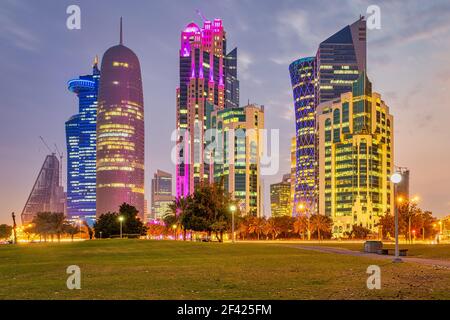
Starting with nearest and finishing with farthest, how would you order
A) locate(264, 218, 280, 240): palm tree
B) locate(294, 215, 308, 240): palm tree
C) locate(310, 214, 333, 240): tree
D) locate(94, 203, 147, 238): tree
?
locate(94, 203, 147, 238): tree
locate(294, 215, 308, 240): palm tree
locate(310, 214, 333, 240): tree
locate(264, 218, 280, 240): palm tree

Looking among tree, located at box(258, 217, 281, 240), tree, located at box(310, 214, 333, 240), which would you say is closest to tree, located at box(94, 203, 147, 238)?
tree, located at box(258, 217, 281, 240)

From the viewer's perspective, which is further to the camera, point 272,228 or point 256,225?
point 256,225

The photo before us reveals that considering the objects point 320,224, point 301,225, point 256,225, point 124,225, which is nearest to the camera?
point 124,225

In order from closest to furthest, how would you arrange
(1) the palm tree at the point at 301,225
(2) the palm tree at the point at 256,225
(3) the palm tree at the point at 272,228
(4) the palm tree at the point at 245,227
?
(4) the palm tree at the point at 245,227 < (1) the palm tree at the point at 301,225 < (3) the palm tree at the point at 272,228 < (2) the palm tree at the point at 256,225

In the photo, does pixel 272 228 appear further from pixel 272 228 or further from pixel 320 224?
pixel 320 224

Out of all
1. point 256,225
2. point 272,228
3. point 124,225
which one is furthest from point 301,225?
point 124,225

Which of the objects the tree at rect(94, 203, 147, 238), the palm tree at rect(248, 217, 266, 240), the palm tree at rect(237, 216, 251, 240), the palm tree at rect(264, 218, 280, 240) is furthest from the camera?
the palm tree at rect(248, 217, 266, 240)

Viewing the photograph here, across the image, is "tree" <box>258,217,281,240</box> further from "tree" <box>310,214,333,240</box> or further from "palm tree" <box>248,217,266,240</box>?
"tree" <box>310,214,333,240</box>

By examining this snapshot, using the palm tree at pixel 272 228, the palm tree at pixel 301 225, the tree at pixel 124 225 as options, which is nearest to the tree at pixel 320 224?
the palm tree at pixel 301 225

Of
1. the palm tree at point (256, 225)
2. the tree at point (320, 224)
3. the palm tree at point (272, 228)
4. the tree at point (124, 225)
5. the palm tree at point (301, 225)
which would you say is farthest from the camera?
the palm tree at point (256, 225)

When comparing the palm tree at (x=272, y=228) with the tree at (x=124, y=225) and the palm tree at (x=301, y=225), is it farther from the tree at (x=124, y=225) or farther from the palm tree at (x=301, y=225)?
the tree at (x=124, y=225)

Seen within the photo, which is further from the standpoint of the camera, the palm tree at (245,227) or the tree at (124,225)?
the palm tree at (245,227)

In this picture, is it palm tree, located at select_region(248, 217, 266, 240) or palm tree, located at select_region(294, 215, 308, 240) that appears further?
palm tree, located at select_region(248, 217, 266, 240)
